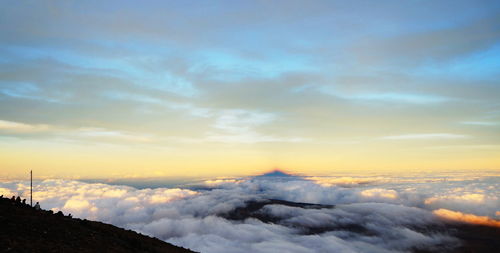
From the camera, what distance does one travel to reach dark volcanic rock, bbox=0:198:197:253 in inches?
889

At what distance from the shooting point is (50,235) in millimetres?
26094

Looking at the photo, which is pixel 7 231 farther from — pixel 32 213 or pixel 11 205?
pixel 11 205

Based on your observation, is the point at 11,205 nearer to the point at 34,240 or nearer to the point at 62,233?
the point at 62,233

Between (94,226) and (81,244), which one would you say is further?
(94,226)

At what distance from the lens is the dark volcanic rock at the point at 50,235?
74.1ft

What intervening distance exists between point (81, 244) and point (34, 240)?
3803 millimetres

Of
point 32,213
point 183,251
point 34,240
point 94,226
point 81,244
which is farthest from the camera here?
point 183,251

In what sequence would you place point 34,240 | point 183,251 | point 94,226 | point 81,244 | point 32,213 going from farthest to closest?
point 183,251 → point 94,226 → point 32,213 → point 81,244 → point 34,240

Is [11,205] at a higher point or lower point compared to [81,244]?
higher

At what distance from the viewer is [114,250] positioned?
28.2m

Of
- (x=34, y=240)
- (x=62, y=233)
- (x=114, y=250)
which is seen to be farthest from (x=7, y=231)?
(x=114, y=250)

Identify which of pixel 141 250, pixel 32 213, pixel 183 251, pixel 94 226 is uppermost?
pixel 32 213

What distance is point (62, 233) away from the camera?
90.6ft

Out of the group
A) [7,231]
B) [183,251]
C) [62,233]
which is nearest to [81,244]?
[62,233]
